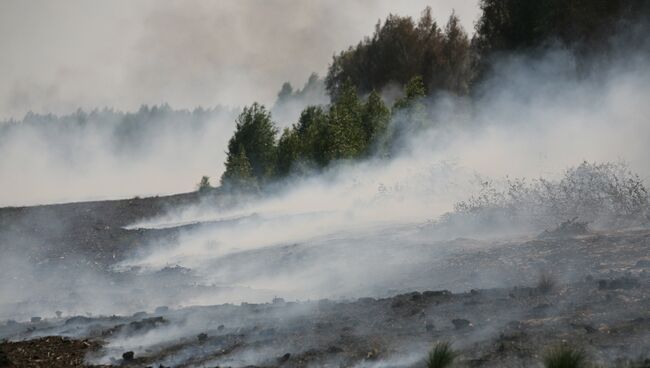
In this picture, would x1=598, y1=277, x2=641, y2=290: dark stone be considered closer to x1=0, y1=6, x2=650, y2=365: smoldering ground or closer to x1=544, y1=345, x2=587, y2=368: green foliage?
x1=0, y1=6, x2=650, y2=365: smoldering ground

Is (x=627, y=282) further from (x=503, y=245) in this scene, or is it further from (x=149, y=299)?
(x=149, y=299)

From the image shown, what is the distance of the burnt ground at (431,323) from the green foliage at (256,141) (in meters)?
20.2

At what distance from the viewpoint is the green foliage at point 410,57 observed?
43.3 meters

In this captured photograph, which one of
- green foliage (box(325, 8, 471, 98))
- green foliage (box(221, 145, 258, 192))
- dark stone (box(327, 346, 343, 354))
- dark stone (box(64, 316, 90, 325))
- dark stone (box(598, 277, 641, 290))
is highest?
green foliage (box(325, 8, 471, 98))

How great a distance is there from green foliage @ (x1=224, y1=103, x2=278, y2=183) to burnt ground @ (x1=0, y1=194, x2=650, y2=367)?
20.2m

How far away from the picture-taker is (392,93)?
155ft

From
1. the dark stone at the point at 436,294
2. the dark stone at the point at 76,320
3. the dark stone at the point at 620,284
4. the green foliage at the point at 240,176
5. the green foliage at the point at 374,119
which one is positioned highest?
the green foliage at the point at 374,119

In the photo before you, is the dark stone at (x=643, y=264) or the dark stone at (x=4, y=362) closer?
the dark stone at (x=4, y=362)

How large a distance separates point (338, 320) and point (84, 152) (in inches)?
4999

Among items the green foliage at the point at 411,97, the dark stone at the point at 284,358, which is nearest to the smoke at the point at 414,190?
the green foliage at the point at 411,97

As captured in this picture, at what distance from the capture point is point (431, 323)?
29.0 feet

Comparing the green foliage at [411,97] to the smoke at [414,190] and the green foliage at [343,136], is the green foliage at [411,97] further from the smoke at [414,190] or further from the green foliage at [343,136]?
the green foliage at [343,136]

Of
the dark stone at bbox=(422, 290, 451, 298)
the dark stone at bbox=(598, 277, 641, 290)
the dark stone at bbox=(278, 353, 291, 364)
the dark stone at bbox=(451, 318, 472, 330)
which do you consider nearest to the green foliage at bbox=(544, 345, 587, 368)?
the dark stone at bbox=(451, 318, 472, 330)

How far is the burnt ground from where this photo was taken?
773cm
